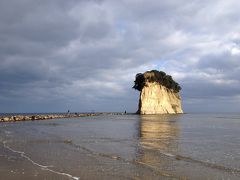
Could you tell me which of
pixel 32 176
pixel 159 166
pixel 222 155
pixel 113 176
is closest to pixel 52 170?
pixel 32 176

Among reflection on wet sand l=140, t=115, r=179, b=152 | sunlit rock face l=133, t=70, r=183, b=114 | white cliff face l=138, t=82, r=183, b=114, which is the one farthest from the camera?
sunlit rock face l=133, t=70, r=183, b=114

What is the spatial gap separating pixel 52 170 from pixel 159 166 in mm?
5712

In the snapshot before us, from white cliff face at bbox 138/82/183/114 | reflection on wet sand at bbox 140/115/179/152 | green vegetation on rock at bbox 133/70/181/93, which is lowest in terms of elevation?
reflection on wet sand at bbox 140/115/179/152

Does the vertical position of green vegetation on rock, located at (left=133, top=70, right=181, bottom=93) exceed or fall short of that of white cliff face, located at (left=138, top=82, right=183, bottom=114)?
it exceeds it

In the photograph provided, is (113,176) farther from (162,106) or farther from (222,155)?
(162,106)

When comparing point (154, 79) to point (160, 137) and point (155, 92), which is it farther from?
point (160, 137)

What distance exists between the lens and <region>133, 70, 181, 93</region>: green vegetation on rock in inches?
5256

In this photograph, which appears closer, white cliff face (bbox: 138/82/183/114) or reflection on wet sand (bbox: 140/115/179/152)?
reflection on wet sand (bbox: 140/115/179/152)

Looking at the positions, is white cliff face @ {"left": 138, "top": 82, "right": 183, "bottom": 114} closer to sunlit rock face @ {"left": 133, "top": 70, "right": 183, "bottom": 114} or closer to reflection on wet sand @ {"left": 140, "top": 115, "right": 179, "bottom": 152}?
sunlit rock face @ {"left": 133, "top": 70, "right": 183, "bottom": 114}

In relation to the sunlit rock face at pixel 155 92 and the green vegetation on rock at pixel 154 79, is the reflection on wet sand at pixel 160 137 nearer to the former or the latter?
the sunlit rock face at pixel 155 92

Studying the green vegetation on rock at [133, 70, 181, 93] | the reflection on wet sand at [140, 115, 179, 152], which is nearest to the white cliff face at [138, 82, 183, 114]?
the green vegetation on rock at [133, 70, 181, 93]

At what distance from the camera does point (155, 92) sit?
5320 inches

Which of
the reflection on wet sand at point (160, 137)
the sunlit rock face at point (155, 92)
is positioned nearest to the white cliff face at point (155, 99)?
the sunlit rock face at point (155, 92)

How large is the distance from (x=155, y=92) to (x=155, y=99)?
2784 millimetres
